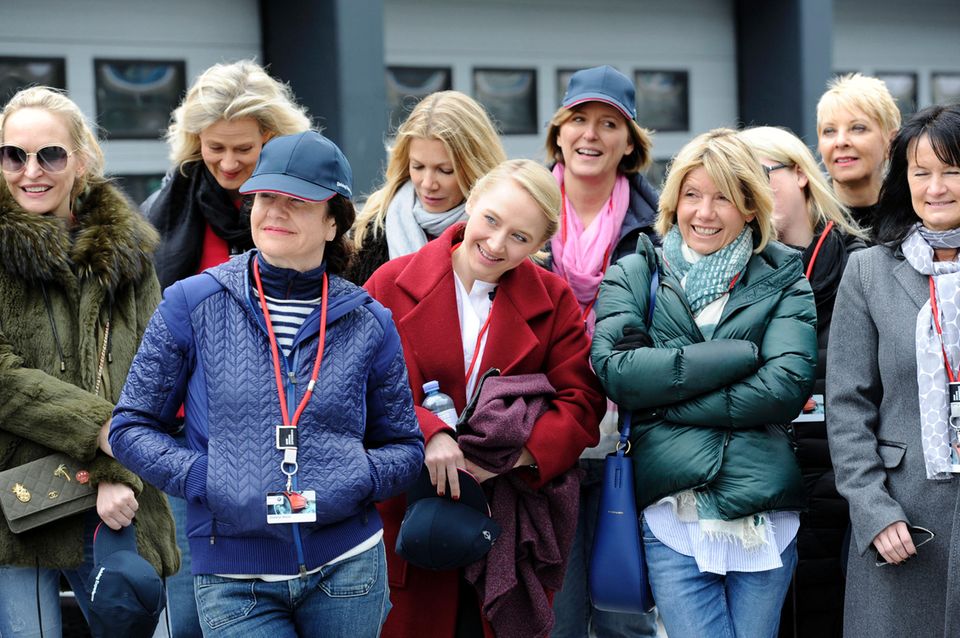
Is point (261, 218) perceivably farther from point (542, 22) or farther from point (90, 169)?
point (542, 22)

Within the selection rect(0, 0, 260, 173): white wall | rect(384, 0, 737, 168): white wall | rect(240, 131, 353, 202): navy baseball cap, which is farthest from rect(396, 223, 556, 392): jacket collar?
rect(384, 0, 737, 168): white wall

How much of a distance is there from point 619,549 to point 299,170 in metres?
1.41

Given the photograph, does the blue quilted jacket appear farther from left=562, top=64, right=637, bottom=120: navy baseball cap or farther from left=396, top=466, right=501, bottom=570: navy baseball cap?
left=562, top=64, right=637, bottom=120: navy baseball cap

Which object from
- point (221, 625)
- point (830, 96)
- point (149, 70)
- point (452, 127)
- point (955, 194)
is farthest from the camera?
point (149, 70)

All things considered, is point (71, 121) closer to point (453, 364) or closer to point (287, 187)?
point (287, 187)

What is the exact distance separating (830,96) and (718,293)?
4.96 feet

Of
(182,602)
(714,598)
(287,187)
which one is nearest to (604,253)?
(714,598)

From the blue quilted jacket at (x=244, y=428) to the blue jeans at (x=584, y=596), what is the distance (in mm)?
1114

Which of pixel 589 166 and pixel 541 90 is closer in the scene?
pixel 589 166

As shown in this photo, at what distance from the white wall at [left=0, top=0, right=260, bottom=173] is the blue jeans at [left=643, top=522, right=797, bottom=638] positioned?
463 centimetres

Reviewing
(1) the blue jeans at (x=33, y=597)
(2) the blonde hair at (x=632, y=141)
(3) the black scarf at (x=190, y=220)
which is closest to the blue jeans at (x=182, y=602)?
(1) the blue jeans at (x=33, y=597)

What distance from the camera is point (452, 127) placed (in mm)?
3824

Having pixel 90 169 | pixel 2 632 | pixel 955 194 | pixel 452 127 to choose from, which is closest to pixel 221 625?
pixel 2 632

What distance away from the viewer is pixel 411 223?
12.8 feet
